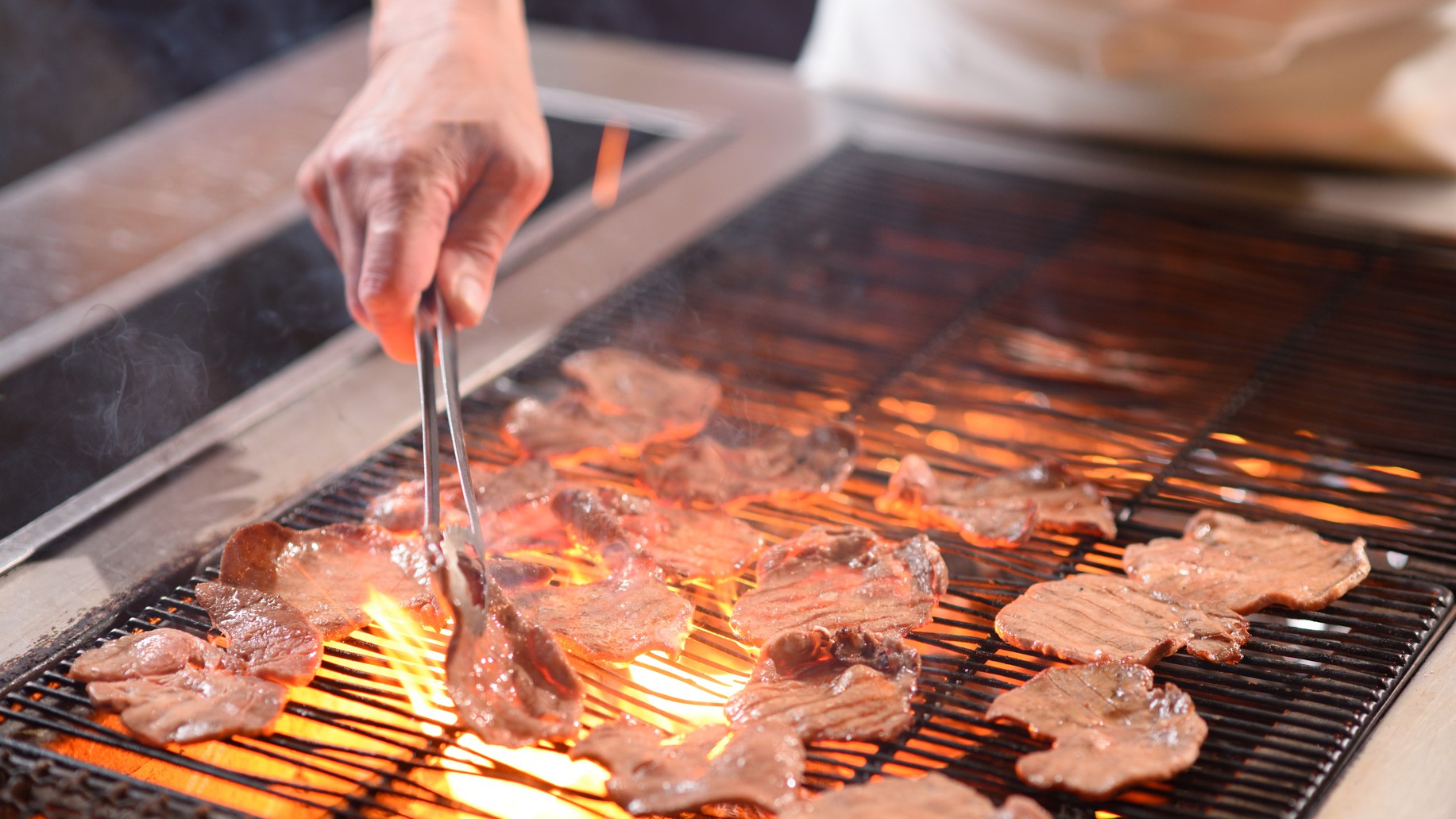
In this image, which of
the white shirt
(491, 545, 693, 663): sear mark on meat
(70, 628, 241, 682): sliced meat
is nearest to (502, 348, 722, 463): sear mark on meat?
Answer: (491, 545, 693, 663): sear mark on meat

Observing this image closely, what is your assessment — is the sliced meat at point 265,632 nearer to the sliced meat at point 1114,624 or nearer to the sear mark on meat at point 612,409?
the sear mark on meat at point 612,409

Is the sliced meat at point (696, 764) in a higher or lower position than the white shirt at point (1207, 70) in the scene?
lower

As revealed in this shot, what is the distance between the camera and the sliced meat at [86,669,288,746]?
1.40 m

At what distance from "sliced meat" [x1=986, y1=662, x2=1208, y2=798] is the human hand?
A: 92cm

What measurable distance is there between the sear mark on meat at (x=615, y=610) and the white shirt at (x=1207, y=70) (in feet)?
5.32

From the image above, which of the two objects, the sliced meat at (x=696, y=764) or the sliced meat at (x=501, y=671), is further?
the sliced meat at (x=501, y=671)

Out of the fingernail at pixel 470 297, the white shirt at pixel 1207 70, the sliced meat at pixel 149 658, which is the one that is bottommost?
the sliced meat at pixel 149 658

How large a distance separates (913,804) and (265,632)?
0.78m

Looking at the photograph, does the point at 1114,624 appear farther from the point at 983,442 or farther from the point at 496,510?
the point at 496,510

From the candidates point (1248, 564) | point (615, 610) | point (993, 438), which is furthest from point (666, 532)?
point (1248, 564)

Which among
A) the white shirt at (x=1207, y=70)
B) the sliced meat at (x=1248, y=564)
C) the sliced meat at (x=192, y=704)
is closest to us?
the sliced meat at (x=192, y=704)

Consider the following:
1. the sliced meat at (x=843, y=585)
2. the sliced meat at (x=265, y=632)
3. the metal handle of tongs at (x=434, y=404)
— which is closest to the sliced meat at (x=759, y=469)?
the sliced meat at (x=843, y=585)

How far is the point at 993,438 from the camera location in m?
2.05

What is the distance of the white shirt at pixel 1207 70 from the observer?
2.54m
